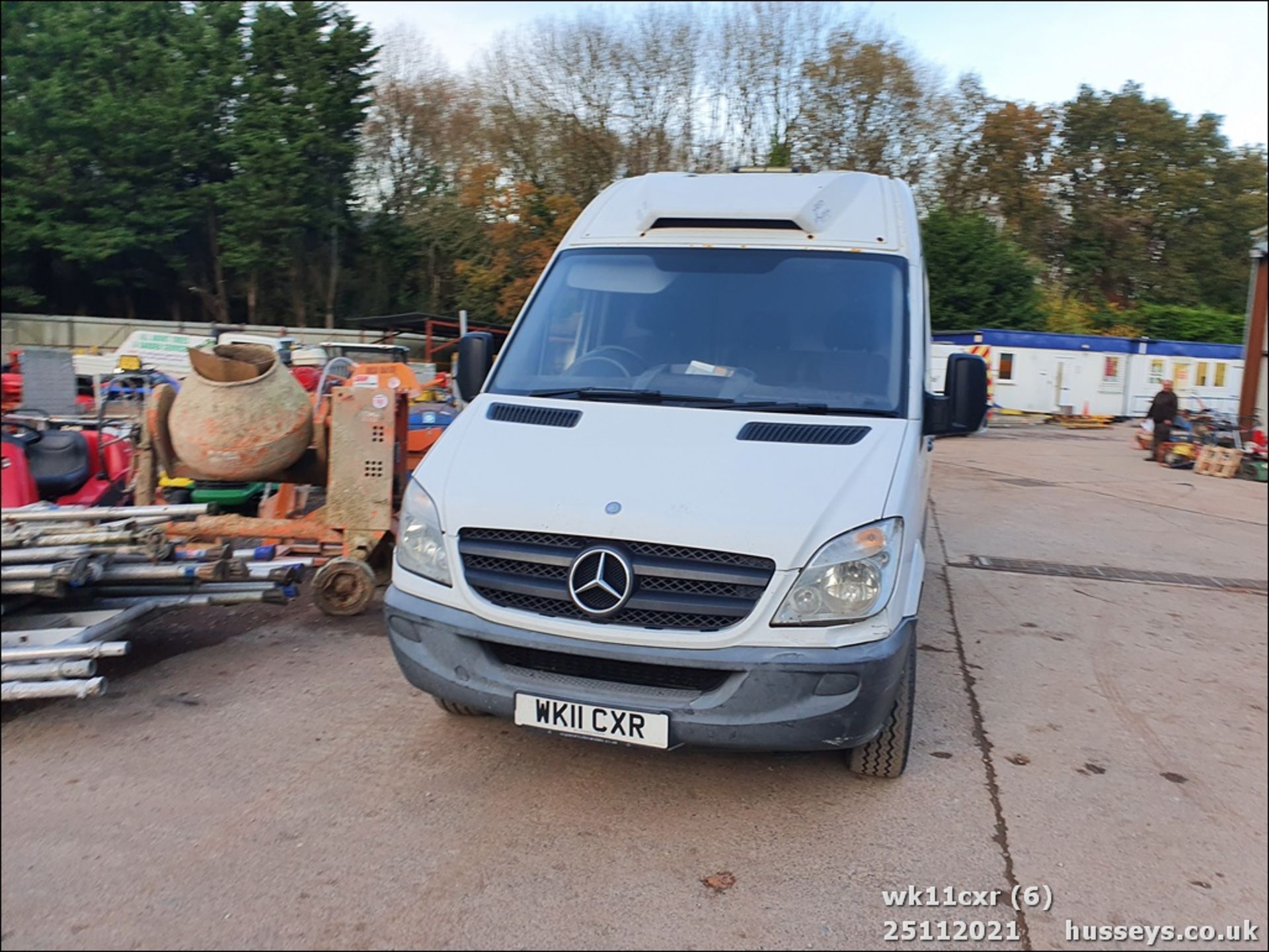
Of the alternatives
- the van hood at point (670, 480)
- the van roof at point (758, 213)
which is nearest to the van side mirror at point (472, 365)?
the van roof at point (758, 213)

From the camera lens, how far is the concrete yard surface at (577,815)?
9.91ft

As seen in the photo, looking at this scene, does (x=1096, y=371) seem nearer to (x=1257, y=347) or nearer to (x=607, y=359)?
(x=1257, y=347)

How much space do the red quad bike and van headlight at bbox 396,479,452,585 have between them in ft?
9.78

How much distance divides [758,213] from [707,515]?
2.04 meters

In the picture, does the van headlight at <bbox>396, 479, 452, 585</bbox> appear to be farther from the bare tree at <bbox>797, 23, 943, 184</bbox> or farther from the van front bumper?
the bare tree at <bbox>797, 23, 943, 184</bbox>

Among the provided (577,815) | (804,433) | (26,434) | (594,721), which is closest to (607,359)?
(804,433)

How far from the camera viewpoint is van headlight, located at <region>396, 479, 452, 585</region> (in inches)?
146

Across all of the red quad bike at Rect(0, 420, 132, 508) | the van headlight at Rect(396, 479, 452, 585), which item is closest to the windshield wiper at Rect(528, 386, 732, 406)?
the van headlight at Rect(396, 479, 452, 585)

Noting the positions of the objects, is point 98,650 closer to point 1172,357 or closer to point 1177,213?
point 1172,357

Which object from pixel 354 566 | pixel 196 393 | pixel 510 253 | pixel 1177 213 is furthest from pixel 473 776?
pixel 1177 213

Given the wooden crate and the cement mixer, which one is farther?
the wooden crate

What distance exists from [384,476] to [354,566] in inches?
22.7

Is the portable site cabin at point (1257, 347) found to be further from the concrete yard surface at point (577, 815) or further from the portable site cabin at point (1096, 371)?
the concrete yard surface at point (577, 815)

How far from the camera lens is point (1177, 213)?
131 feet
